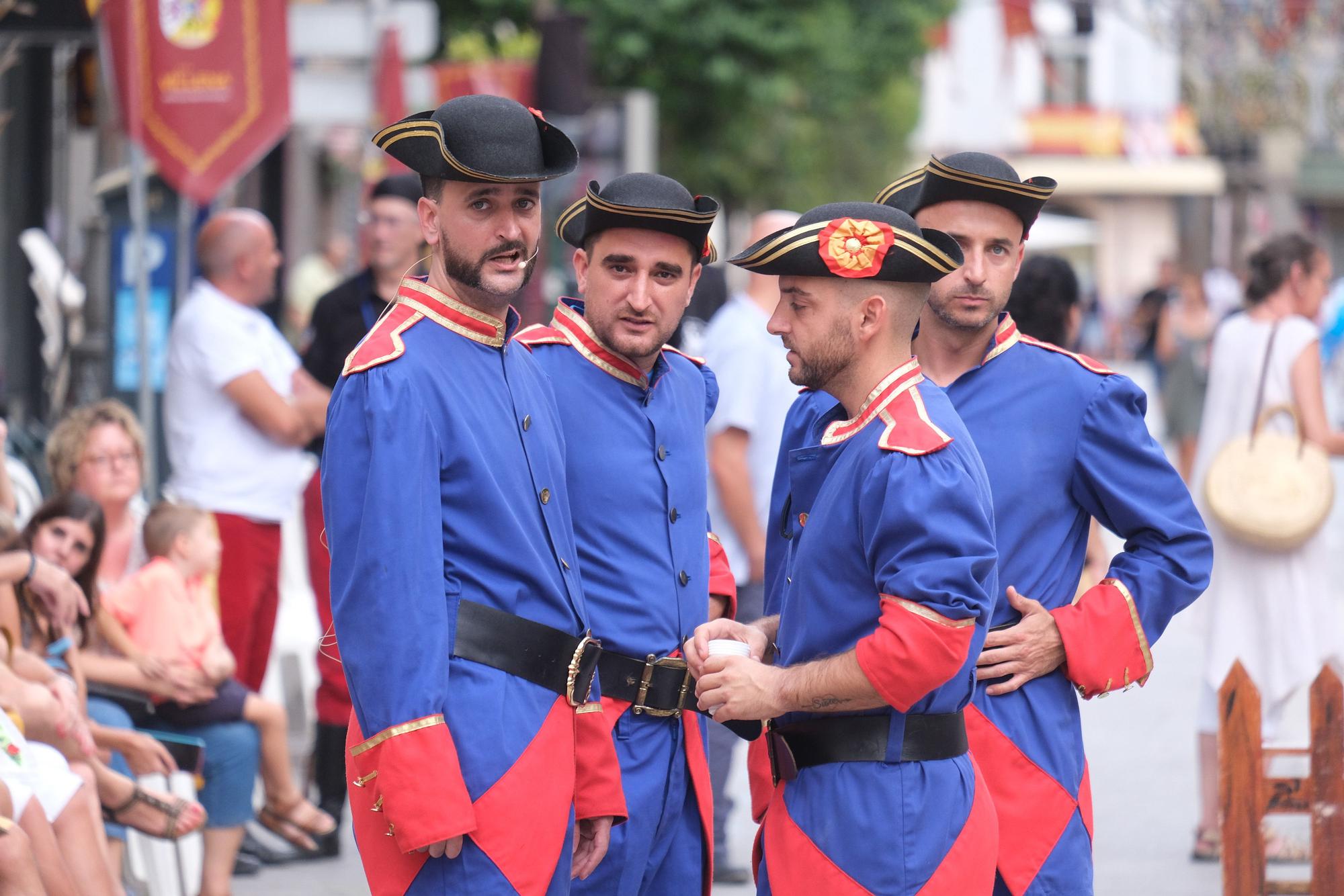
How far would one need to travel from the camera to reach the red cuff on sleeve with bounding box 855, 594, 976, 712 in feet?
9.55

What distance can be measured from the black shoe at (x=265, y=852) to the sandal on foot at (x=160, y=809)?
4.09ft

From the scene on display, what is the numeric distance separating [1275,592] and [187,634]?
3635mm

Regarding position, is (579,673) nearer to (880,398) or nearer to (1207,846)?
(880,398)

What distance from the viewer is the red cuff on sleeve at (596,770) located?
11.4 feet

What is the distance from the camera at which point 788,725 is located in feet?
10.6

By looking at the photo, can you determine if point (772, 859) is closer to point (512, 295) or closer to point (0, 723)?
point (512, 295)

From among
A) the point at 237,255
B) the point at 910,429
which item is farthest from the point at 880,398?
the point at 237,255

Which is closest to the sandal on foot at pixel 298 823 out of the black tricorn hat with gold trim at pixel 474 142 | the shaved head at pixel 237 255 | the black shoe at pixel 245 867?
the black shoe at pixel 245 867

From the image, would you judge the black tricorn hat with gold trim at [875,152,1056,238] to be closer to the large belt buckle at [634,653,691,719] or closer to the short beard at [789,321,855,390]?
the short beard at [789,321,855,390]

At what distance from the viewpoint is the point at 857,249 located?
122 inches

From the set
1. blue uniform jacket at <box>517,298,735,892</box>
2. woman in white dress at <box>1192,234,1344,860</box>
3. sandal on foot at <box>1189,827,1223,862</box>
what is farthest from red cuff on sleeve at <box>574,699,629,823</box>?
sandal on foot at <box>1189,827,1223,862</box>

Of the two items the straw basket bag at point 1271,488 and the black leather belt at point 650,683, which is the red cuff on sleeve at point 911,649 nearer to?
the black leather belt at point 650,683

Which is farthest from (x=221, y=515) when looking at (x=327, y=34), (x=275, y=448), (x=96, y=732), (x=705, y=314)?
(x=327, y=34)

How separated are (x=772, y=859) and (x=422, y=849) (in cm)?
61
